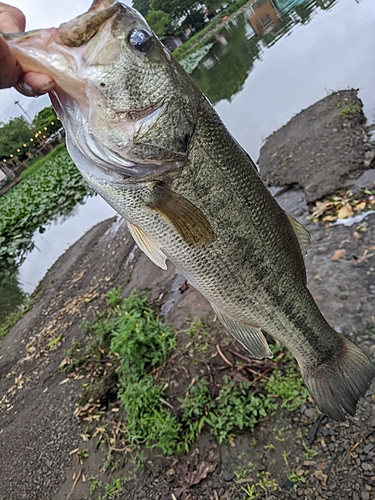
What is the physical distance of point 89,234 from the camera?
12.1m

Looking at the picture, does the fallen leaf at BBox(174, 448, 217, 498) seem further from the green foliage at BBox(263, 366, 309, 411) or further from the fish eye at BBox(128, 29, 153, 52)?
the fish eye at BBox(128, 29, 153, 52)

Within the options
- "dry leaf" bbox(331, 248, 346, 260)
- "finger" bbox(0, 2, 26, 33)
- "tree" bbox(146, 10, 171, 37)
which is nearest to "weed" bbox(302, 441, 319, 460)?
"dry leaf" bbox(331, 248, 346, 260)

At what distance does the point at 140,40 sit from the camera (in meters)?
1.63

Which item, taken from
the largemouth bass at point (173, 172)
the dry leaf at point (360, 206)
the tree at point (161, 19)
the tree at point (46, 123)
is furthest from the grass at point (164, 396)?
the tree at point (161, 19)

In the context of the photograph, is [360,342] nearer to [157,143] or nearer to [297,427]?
[297,427]

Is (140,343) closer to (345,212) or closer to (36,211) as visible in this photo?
Result: (345,212)

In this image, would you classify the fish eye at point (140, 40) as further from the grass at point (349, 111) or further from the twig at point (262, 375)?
the grass at point (349, 111)

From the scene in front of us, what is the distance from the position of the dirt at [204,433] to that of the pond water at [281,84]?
13.3 ft

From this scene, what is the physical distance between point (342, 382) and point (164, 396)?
236 cm

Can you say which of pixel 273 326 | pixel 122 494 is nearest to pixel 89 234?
pixel 122 494

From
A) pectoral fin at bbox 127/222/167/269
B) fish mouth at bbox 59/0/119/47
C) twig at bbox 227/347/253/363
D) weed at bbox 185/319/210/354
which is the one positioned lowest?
twig at bbox 227/347/253/363

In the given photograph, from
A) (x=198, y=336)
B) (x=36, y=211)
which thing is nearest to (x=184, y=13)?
(x=36, y=211)

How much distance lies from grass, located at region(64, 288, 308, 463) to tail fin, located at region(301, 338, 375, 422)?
4.03ft

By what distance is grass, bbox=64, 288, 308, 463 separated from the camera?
3625 mm
